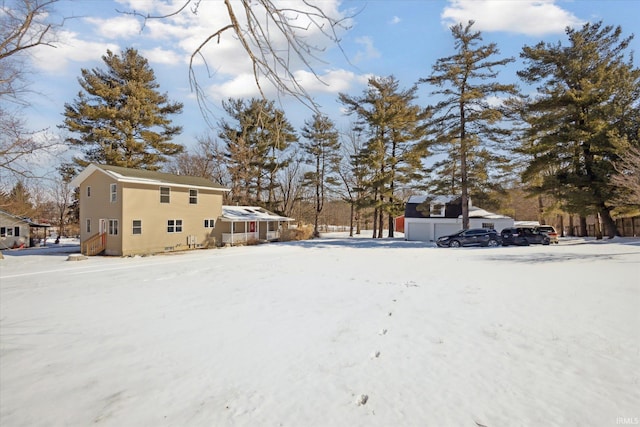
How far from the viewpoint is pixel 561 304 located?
6.95 metres

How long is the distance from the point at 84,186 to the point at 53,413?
25.4 metres

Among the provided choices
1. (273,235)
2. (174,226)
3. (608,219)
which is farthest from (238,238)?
(608,219)

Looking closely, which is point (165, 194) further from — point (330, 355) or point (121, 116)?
point (330, 355)

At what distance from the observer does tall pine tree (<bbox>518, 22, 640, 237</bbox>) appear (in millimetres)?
20938

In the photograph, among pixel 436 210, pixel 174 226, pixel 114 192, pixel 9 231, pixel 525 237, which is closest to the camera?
pixel 114 192

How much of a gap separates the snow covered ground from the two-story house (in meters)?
12.4

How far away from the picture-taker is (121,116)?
28.8 m

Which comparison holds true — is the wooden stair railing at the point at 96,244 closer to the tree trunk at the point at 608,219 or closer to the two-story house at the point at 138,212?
the two-story house at the point at 138,212

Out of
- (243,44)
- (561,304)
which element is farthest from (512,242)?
(243,44)

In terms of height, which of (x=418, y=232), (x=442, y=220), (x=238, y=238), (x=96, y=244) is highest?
(x=442, y=220)

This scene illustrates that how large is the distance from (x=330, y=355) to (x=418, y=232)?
94.8ft

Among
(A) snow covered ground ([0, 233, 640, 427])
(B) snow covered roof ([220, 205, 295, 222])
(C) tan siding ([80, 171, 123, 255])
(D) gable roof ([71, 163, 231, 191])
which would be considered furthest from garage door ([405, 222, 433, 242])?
Result: (C) tan siding ([80, 171, 123, 255])

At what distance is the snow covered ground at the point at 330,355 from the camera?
3449 millimetres

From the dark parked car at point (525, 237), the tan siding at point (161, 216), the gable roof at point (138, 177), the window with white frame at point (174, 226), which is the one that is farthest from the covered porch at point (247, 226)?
the dark parked car at point (525, 237)
